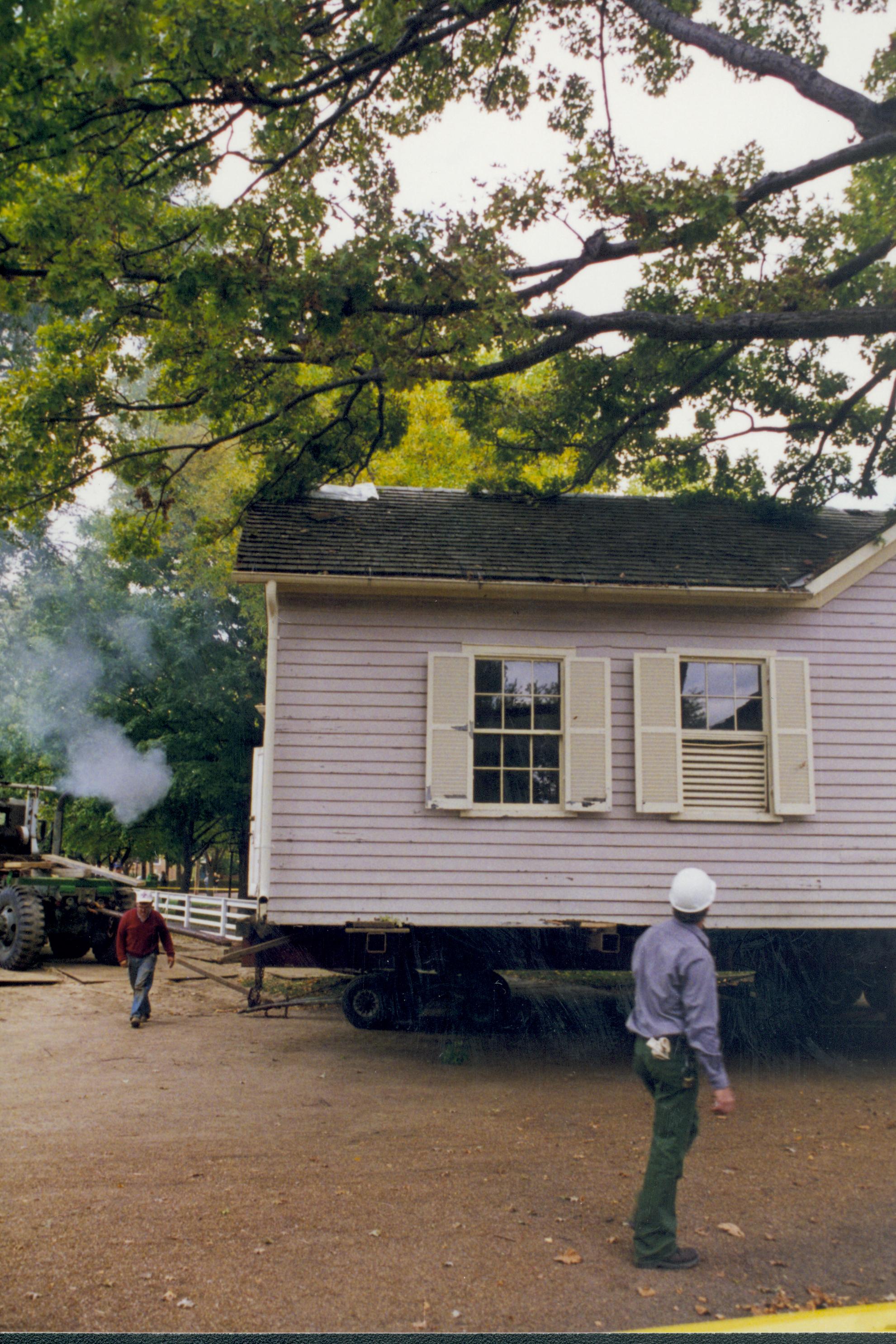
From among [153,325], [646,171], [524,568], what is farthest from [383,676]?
[646,171]

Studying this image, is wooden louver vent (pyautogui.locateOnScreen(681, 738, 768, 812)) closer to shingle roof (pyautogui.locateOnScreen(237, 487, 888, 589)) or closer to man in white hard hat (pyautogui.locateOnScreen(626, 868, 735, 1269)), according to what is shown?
shingle roof (pyautogui.locateOnScreen(237, 487, 888, 589))

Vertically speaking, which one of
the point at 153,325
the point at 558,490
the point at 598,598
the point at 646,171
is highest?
the point at 646,171

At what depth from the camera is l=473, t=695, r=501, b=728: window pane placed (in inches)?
389

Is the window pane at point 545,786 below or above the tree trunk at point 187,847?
above

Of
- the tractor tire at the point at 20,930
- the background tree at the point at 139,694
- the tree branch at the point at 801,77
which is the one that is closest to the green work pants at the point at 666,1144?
the tree branch at the point at 801,77

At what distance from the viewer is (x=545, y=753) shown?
9906 millimetres

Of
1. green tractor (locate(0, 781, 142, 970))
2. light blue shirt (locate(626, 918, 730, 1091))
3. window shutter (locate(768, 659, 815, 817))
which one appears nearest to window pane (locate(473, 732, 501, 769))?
window shutter (locate(768, 659, 815, 817))

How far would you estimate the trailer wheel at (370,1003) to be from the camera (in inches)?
430

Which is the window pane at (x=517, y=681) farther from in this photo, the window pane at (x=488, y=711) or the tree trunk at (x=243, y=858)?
the tree trunk at (x=243, y=858)

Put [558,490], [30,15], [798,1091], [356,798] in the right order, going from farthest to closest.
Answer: [558,490]
[356,798]
[798,1091]
[30,15]

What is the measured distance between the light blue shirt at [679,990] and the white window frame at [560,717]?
4494 millimetres

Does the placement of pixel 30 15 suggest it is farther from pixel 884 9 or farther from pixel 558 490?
pixel 884 9

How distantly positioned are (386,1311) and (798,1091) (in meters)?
5.85

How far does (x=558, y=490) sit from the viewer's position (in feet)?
40.8
